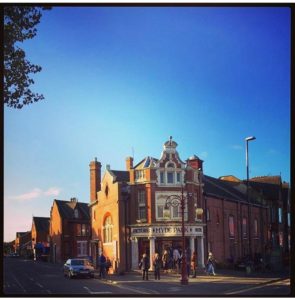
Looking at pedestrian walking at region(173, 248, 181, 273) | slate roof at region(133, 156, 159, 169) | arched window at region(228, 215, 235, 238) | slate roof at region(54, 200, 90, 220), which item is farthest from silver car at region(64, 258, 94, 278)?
slate roof at region(54, 200, 90, 220)

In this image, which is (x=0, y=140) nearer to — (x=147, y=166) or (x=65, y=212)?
(x=147, y=166)

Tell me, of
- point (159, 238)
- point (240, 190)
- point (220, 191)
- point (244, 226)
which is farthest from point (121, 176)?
point (240, 190)

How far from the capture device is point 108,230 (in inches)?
1633

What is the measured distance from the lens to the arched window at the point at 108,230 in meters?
40.8

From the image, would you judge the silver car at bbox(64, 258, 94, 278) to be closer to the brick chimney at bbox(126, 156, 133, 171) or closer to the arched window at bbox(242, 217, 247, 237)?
the brick chimney at bbox(126, 156, 133, 171)

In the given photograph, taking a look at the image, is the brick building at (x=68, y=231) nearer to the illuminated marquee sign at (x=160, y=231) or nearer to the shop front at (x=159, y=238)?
the shop front at (x=159, y=238)

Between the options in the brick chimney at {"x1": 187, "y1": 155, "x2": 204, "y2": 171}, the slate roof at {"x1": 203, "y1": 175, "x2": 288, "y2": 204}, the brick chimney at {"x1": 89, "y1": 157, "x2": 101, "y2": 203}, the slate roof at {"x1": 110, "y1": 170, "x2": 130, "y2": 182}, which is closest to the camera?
the slate roof at {"x1": 110, "y1": 170, "x2": 130, "y2": 182}

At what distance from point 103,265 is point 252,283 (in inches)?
426

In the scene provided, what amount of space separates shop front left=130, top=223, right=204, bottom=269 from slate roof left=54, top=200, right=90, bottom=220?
3108 centimetres

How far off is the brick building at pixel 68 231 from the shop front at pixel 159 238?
29793 millimetres

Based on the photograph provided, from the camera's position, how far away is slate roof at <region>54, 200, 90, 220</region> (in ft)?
224

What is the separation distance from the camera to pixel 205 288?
23812mm

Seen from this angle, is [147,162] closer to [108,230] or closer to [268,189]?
[108,230]
